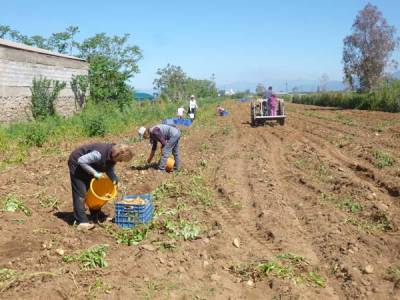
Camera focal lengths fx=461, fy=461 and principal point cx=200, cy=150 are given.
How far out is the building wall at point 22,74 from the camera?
1714 centimetres

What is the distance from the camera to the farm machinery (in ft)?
65.4

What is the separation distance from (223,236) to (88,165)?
1984 millimetres

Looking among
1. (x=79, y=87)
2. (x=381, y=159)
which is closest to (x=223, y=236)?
(x=381, y=159)

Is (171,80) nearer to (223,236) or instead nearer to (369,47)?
(369,47)

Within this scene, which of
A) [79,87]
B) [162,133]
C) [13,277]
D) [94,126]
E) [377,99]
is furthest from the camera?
[377,99]

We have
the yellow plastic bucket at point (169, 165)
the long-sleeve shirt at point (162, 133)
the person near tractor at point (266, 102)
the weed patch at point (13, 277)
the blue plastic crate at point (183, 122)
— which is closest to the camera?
the weed patch at point (13, 277)

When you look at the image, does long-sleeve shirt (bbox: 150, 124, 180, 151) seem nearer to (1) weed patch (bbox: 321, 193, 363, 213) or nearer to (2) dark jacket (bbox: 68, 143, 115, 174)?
(2) dark jacket (bbox: 68, 143, 115, 174)

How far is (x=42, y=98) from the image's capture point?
19.5 metres

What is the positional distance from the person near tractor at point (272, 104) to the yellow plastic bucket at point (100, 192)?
14.0 m

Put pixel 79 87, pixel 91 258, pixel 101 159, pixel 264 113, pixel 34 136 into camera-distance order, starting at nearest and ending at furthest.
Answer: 1. pixel 91 258
2. pixel 101 159
3. pixel 34 136
4. pixel 264 113
5. pixel 79 87

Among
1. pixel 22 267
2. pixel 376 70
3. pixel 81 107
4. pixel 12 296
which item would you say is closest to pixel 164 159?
pixel 22 267

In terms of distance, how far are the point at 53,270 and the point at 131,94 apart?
24361 mm

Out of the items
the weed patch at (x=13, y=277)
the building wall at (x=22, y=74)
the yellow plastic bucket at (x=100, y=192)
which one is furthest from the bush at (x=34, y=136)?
the weed patch at (x=13, y=277)

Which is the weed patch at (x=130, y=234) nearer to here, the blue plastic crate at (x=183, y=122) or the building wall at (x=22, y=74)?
the building wall at (x=22, y=74)
